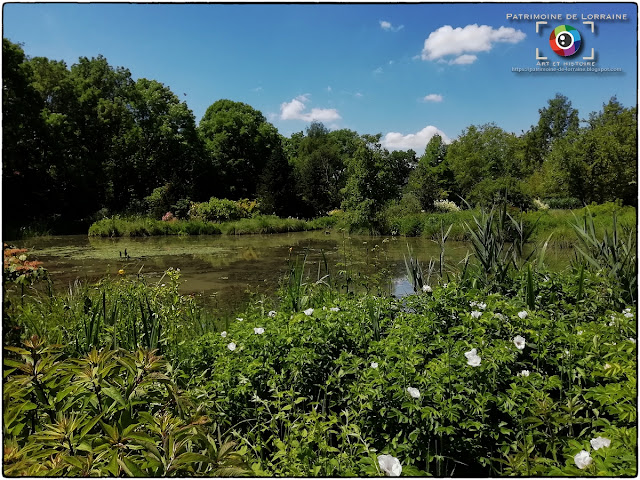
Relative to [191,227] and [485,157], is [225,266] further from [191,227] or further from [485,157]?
[485,157]

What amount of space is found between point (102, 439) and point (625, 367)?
181 cm

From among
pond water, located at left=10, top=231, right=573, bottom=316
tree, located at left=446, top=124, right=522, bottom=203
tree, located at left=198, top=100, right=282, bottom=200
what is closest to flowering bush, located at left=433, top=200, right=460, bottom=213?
tree, located at left=446, top=124, right=522, bottom=203

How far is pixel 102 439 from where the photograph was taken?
1.26 meters

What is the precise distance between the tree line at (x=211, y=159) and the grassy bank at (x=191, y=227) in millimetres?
2674

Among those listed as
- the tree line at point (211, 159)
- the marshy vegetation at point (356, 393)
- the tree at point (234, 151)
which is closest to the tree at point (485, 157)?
the tree line at point (211, 159)

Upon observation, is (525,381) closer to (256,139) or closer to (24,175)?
(24,175)

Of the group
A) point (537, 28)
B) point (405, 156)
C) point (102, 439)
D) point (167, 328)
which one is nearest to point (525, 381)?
point (537, 28)

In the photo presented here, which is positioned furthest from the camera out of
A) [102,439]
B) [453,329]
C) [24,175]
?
[24,175]

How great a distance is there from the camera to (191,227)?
19.1m

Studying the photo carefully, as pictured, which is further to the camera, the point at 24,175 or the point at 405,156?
the point at 405,156

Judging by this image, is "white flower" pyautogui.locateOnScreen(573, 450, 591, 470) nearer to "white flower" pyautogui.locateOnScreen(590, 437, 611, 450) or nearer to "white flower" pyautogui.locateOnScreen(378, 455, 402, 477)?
"white flower" pyautogui.locateOnScreen(590, 437, 611, 450)

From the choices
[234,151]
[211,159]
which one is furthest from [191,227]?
[234,151]

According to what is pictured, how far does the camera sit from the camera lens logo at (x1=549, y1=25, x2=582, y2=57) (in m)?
1.53

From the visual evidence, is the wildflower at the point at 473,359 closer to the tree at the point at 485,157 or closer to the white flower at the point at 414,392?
the white flower at the point at 414,392
